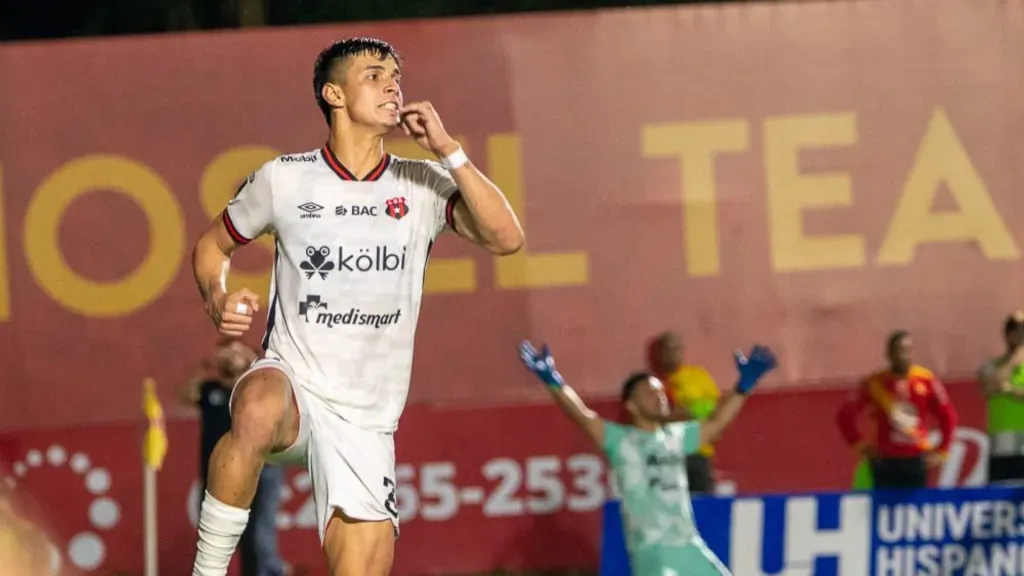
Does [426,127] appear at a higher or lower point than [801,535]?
higher

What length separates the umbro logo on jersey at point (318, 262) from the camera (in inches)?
206

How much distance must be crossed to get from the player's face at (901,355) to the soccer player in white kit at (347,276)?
5856mm

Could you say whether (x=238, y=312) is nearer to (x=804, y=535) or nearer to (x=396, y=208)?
(x=396, y=208)

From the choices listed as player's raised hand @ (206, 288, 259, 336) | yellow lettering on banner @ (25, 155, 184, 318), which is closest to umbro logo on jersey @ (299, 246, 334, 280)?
player's raised hand @ (206, 288, 259, 336)

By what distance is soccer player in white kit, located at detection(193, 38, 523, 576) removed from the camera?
5.23 meters

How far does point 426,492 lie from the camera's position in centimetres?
1149

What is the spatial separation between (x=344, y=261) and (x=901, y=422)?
626 centimetres

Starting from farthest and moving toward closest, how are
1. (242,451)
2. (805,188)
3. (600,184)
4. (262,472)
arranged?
(805,188)
(600,184)
(262,472)
(242,451)

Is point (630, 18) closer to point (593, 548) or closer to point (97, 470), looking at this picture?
point (593, 548)

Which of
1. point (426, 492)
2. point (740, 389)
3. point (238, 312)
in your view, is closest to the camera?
point (238, 312)

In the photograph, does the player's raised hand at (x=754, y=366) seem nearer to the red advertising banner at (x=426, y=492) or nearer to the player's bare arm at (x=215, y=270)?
the red advertising banner at (x=426, y=492)

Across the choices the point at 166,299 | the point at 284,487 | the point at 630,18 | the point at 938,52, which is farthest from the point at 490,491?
the point at 938,52

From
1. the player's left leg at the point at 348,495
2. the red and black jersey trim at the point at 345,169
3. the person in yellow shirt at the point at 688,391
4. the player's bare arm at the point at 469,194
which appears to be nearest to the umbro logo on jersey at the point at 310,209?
the red and black jersey trim at the point at 345,169

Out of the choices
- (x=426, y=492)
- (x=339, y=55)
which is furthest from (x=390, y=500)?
(x=426, y=492)
